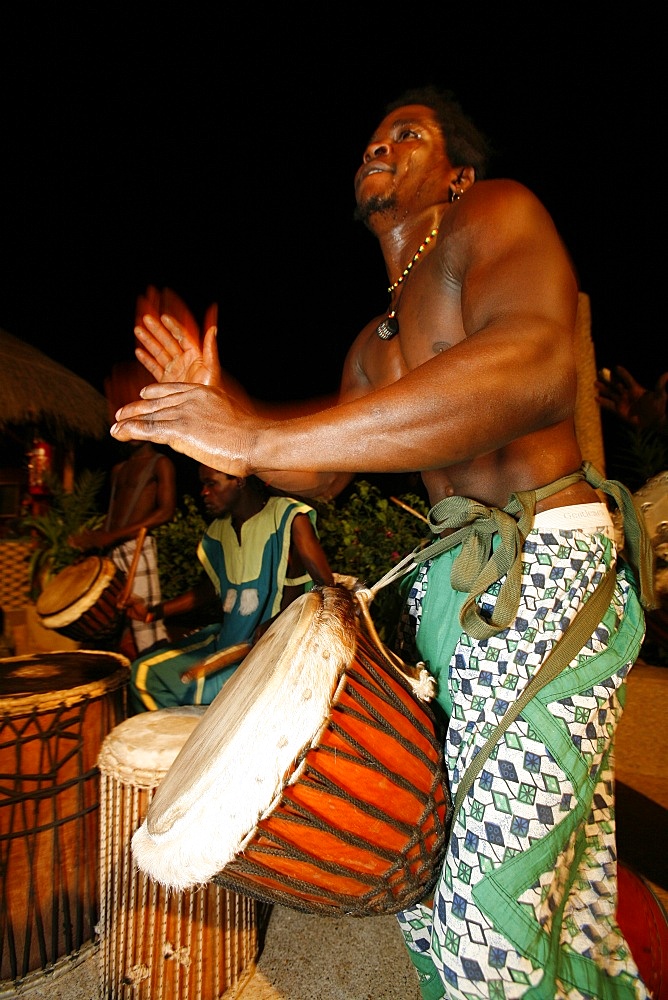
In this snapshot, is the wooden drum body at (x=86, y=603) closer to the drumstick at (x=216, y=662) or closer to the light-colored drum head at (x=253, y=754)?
the drumstick at (x=216, y=662)

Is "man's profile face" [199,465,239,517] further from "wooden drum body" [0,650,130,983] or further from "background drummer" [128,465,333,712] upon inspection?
"wooden drum body" [0,650,130,983]

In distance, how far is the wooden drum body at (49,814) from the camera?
2.01 m

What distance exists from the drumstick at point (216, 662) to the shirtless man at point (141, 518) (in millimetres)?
1493

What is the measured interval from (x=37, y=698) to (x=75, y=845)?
24.6 inches

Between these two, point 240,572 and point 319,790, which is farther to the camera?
point 240,572

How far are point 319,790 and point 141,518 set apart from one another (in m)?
→ 4.13

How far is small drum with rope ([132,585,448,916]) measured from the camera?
104 cm

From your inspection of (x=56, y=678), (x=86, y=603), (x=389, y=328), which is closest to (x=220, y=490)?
(x=86, y=603)

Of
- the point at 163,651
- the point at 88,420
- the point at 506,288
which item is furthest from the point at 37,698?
the point at 88,420

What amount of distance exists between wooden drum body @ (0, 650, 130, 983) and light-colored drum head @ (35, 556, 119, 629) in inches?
50.9

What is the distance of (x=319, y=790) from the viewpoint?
1092mm

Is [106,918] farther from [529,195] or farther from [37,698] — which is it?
[529,195]

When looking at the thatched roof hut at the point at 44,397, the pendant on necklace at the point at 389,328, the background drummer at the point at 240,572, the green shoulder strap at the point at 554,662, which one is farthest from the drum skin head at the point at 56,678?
the thatched roof hut at the point at 44,397

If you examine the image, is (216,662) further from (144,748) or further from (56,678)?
(144,748)
